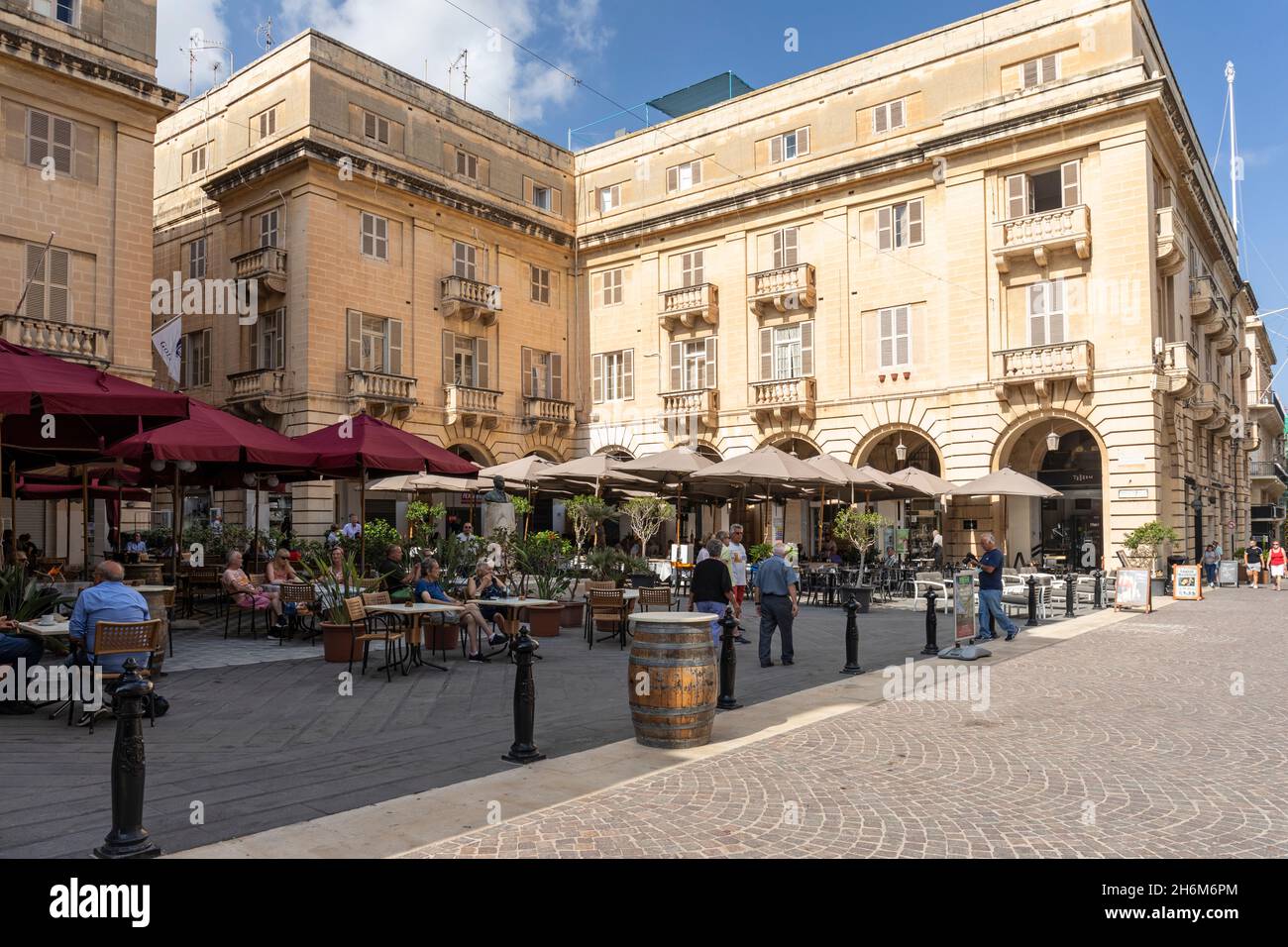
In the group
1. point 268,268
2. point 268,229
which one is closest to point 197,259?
point 268,229

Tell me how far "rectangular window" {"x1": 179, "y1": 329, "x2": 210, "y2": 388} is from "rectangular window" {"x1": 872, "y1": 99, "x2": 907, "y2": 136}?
22715 millimetres

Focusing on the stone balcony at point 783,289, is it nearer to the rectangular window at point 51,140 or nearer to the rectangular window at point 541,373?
the rectangular window at point 541,373

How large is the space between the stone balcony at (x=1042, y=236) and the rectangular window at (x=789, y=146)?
7.58 metres

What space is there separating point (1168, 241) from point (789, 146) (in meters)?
12.1

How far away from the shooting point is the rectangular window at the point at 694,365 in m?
32.1

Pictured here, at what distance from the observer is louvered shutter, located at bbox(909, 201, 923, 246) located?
28.2 m

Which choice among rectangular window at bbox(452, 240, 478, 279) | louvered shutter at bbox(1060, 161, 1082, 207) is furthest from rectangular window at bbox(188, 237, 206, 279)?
louvered shutter at bbox(1060, 161, 1082, 207)

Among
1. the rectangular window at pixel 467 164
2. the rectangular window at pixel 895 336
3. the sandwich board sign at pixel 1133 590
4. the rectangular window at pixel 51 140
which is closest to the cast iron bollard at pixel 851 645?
the sandwich board sign at pixel 1133 590

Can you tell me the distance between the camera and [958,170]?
88.8ft

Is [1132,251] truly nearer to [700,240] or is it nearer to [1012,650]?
[700,240]

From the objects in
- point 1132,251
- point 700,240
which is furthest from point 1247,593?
point 700,240

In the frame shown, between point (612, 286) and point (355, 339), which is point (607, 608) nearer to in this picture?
point (355, 339)

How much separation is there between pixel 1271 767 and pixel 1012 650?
6453mm
